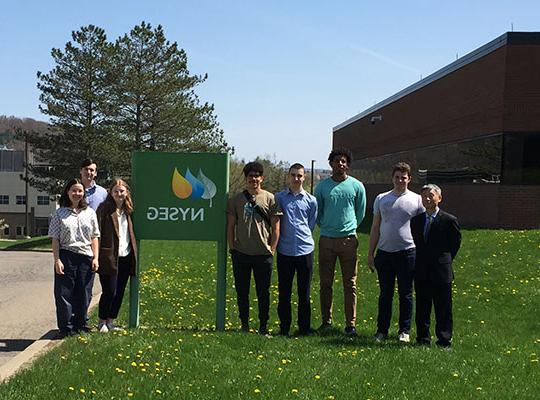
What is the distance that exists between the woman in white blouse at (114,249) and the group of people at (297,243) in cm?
1

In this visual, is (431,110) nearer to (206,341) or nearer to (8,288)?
(8,288)

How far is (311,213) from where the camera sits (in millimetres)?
7176

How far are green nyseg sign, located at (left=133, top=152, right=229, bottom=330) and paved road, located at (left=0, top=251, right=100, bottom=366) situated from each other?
1510 mm

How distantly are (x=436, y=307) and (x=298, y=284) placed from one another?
4.73 ft

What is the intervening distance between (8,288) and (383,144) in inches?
1179

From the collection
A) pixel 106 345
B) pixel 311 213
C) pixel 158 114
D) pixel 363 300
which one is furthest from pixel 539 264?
pixel 158 114

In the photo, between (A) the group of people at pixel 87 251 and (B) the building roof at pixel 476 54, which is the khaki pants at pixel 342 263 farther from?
(B) the building roof at pixel 476 54

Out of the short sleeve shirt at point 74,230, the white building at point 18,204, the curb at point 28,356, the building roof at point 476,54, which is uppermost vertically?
the building roof at point 476,54

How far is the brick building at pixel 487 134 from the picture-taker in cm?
2067

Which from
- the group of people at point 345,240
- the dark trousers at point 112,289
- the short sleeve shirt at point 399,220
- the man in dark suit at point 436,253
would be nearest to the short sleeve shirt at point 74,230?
the dark trousers at point 112,289

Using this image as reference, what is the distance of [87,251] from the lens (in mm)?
6957

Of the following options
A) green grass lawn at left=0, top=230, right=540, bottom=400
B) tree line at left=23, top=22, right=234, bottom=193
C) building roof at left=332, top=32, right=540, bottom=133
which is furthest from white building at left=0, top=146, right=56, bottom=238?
green grass lawn at left=0, top=230, right=540, bottom=400

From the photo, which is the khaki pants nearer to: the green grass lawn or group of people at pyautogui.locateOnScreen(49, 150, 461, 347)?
group of people at pyautogui.locateOnScreen(49, 150, 461, 347)

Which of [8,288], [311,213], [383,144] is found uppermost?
[383,144]
